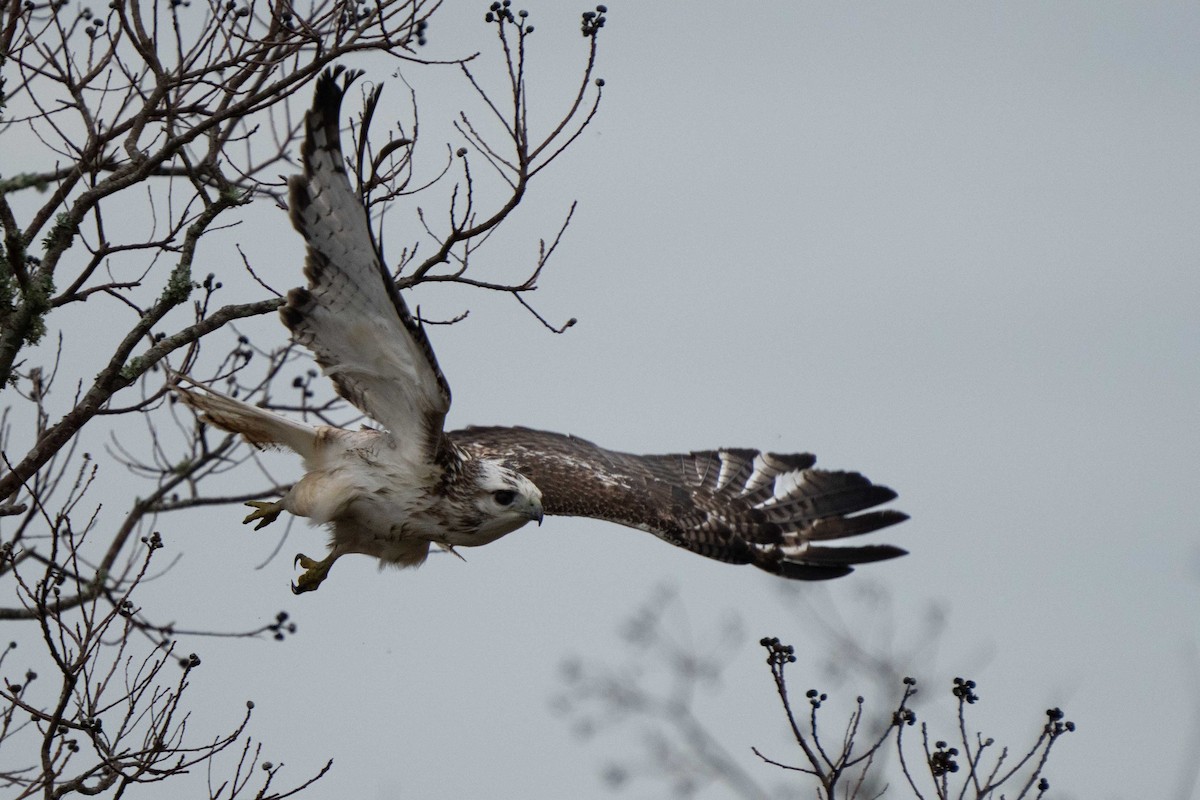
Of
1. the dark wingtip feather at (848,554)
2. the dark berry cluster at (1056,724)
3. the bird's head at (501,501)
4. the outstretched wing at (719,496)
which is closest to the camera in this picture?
the dark berry cluster at (1056,724)

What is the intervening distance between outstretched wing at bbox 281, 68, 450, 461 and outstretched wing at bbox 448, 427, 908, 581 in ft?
6.54

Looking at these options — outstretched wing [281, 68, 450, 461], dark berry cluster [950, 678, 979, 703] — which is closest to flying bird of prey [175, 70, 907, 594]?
outstretched wing [281, 68, 450, 461]

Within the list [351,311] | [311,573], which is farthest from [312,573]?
[351,311]

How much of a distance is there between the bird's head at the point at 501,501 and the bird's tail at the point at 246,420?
35.5 inches

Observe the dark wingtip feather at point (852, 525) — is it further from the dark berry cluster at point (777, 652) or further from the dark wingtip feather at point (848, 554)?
the dark berry cluster at point (777, 652)

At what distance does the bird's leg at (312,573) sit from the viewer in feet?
26.3

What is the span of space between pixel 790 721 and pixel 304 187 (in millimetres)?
2883

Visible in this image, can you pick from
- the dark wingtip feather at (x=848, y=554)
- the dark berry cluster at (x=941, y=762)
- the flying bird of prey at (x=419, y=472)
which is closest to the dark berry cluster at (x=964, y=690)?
the dark berry cluster at (x=941, y=762)

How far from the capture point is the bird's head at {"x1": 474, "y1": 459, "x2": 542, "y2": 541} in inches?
311

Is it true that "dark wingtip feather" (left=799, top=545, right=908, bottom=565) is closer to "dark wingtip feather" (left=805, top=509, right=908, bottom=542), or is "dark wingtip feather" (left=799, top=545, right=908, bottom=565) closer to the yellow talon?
"dark wingtip feather" (left=805, top=509, right=908, bottom=542)

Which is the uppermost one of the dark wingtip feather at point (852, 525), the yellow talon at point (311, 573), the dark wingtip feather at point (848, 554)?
the dark wingtip feather at point (852, 525)

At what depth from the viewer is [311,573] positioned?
26.3 feet

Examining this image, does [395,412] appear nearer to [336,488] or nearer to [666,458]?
[336,488]

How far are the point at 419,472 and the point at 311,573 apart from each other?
2.63 feet
